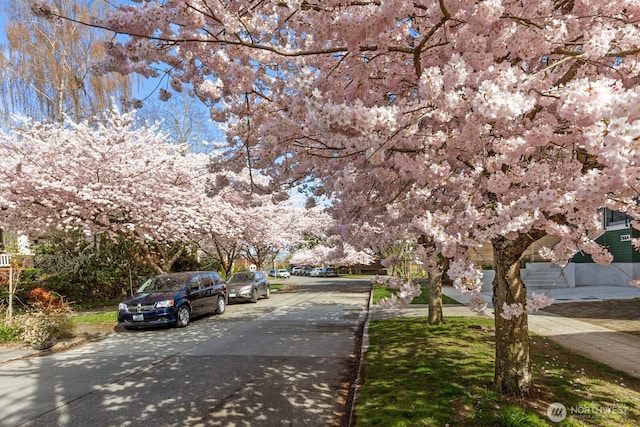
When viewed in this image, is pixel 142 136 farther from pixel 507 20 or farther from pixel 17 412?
pixel 507 20

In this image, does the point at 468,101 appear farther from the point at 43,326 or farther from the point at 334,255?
the point at 43,326

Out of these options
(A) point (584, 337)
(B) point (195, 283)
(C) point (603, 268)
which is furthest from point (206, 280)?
(C) point (603, 268)

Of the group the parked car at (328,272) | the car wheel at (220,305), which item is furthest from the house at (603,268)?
the parked car at (328,272)

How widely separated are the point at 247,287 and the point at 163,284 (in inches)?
274

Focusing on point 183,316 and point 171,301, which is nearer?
point 171,301

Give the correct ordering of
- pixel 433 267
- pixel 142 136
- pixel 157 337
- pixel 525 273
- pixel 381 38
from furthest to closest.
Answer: pixel 525 273
pixel 142 136
pixel 157 337
pixel 433 267
pixel 381 38

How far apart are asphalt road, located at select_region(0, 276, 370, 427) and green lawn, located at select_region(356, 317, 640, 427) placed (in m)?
0.60

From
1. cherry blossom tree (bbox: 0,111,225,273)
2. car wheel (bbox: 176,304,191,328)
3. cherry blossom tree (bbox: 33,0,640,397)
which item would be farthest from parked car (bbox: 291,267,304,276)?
cherry blossom tree (bbox: 33,0,640,397)

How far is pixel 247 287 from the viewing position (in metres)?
20.8

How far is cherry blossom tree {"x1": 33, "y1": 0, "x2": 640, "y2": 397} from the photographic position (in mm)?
3441

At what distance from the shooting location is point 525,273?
76.6ft

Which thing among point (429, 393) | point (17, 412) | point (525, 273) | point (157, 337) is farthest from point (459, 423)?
point (525, 273)

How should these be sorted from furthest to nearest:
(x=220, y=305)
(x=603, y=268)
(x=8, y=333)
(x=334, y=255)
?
(x=603, y=268) → (x=220, y=305) → (x=334, y=255) → (x=8, y=333)

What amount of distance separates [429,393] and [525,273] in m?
20.2
